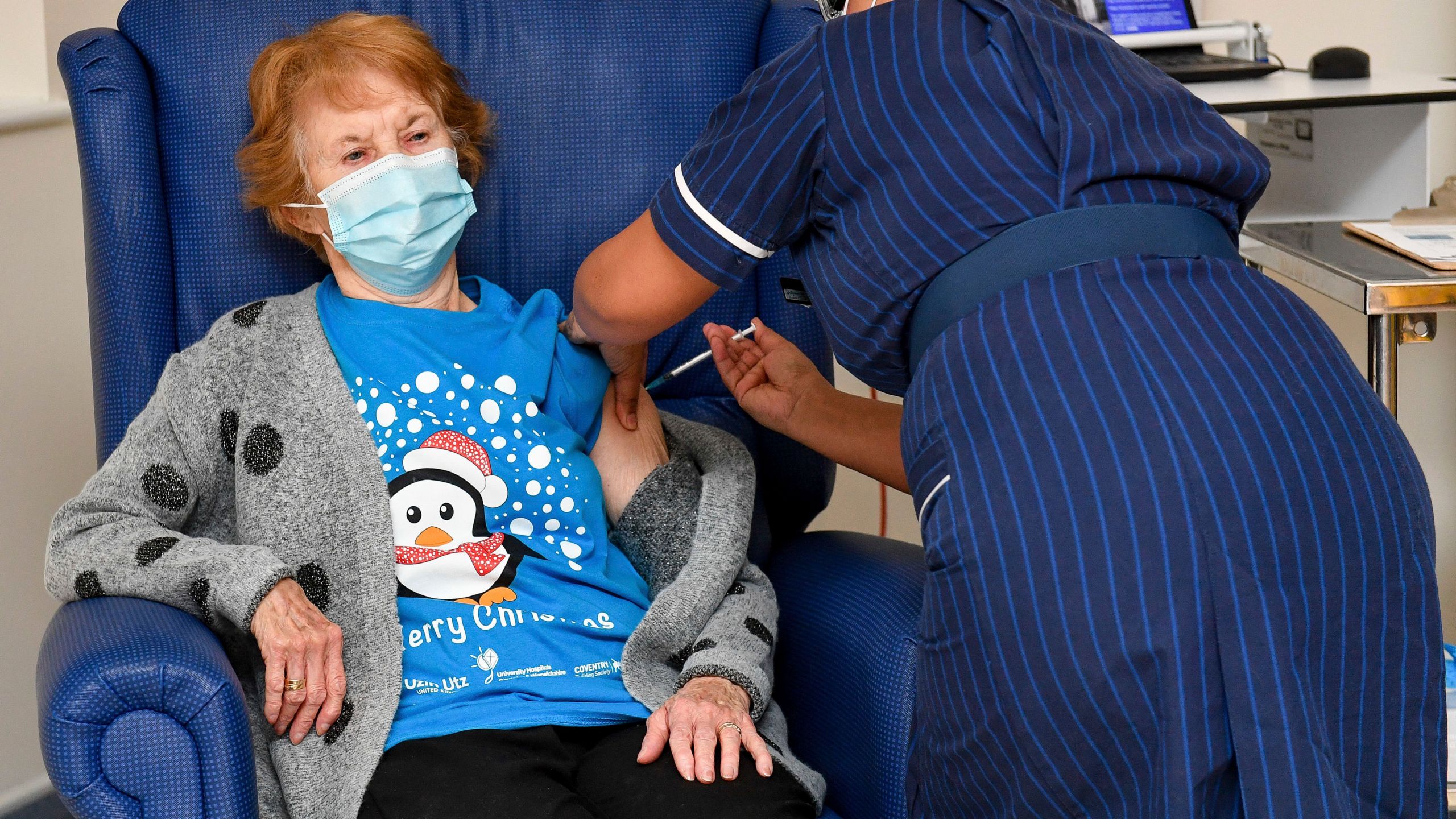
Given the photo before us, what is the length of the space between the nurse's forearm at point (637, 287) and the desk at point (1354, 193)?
0.90 m

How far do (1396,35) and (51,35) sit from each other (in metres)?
2.74

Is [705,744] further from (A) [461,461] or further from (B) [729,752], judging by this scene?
(A) [461,461]

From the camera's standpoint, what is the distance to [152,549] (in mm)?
1321

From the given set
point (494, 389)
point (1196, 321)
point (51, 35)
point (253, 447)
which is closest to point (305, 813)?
point (253, 447)

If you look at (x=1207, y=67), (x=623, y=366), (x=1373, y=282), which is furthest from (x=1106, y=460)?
(x=1207, y=67)

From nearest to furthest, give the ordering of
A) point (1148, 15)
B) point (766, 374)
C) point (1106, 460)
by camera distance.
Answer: point (1106, 460) < point (766, 374) < point (1148, 15)

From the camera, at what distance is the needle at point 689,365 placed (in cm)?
161

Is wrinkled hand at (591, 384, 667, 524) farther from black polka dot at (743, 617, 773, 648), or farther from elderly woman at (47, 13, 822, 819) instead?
black polka dot at (743, 617, 773, 648)

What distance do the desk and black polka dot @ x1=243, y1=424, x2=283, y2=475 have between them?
4.30 ft

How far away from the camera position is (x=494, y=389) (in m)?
1.52

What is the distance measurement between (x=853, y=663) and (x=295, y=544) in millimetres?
634

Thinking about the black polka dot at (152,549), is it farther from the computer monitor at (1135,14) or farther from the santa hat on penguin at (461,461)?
the computer monitor at (1135,14)

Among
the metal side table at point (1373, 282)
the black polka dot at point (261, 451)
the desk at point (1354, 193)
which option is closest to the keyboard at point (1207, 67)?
the desk at point (1354, 193)

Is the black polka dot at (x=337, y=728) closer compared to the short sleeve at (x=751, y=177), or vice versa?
the short sleeve at (x=751, y=177)
